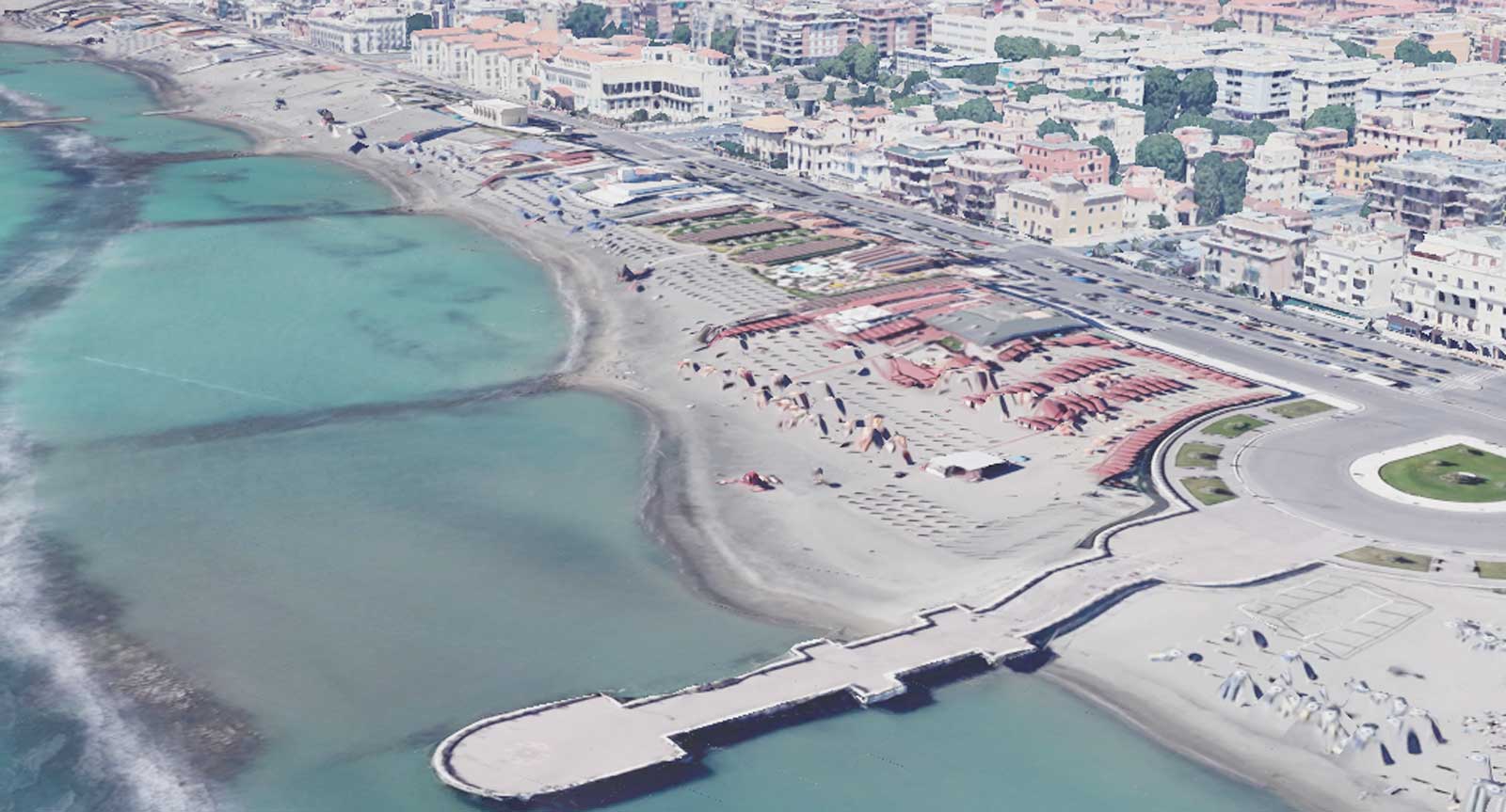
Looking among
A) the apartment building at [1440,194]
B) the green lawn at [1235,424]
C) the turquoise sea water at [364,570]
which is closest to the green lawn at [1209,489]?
the green lawn at [1235,424]

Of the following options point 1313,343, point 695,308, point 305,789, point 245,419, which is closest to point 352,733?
point 305,789

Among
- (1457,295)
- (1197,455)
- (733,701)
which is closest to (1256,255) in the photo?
(1457,295)

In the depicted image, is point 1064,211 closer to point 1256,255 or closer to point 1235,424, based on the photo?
point 1256,255

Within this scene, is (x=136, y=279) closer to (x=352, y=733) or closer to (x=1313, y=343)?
(x=352, y=733)

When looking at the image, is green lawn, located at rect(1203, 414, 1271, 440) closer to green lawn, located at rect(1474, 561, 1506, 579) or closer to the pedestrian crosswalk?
the pedestrian crosswalk

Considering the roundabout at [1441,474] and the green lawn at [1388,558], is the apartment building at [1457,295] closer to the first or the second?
the roundabout at [1441,474]
